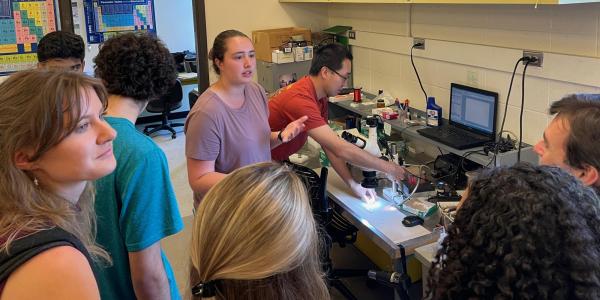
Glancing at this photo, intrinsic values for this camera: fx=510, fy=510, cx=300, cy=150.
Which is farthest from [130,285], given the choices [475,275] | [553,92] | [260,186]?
[553,92]

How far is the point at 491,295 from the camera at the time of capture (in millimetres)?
718

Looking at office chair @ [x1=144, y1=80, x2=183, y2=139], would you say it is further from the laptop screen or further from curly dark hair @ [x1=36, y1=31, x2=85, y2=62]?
the laptop screen

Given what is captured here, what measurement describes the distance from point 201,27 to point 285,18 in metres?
0.70

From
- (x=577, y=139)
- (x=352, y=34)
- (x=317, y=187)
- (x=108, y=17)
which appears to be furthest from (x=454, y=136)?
(x=108, y=17)

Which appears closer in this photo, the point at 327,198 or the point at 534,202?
the point at 534,202

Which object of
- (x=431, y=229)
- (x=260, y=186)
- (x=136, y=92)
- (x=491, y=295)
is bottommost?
(x=431, y=229)

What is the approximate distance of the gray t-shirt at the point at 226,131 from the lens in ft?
6.47

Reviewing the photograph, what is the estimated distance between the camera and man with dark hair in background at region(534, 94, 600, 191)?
1.25 meters

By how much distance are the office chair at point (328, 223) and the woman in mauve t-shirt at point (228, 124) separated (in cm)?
19

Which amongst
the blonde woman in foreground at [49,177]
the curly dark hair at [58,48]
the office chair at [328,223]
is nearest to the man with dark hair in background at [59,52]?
the curly dark hair at [58,48]

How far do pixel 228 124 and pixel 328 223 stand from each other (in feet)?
2.99

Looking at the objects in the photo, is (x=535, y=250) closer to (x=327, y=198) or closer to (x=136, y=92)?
(x=136, y=92)

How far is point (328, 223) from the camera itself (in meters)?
2.66

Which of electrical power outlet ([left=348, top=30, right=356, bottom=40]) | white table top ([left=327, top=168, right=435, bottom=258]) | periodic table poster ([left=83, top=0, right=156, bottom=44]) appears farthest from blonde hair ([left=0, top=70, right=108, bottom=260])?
periodic table poster ([left=83, top=0, right=156, bottom=44])
